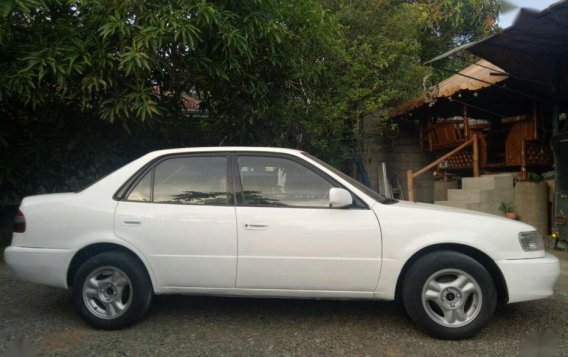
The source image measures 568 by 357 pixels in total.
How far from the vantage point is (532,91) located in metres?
8.77

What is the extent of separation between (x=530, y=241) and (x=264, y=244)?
217 centimetres

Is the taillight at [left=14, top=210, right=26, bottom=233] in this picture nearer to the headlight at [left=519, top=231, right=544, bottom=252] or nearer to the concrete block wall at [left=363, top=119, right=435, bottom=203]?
the headlight at [left=519, top=231, right=544, bottom=252]

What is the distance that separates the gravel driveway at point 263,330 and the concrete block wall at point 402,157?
6576mm

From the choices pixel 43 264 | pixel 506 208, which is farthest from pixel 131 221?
pixel 506 208

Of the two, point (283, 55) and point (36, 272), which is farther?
point (283, 55)

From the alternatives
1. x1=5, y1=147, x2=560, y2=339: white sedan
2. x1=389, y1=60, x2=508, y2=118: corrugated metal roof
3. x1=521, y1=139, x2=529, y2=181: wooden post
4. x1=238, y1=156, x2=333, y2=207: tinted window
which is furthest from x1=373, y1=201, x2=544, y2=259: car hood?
x1=521, y1=139, x2=529, y2=181: wooden post

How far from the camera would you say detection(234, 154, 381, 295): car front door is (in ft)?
13.2

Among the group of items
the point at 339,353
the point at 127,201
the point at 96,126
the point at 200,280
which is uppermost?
the point at 96,126

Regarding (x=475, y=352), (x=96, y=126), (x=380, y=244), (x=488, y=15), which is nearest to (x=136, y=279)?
(x=380, y=244)

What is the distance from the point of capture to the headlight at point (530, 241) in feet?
13.1

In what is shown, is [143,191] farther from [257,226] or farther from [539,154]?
[539,154]

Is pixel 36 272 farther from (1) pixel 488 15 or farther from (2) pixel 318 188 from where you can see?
(1) pixel 488 15

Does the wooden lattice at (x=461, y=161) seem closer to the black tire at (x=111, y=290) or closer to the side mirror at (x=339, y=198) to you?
the side mirror at (x=339, y=198)

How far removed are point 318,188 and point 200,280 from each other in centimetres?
127
